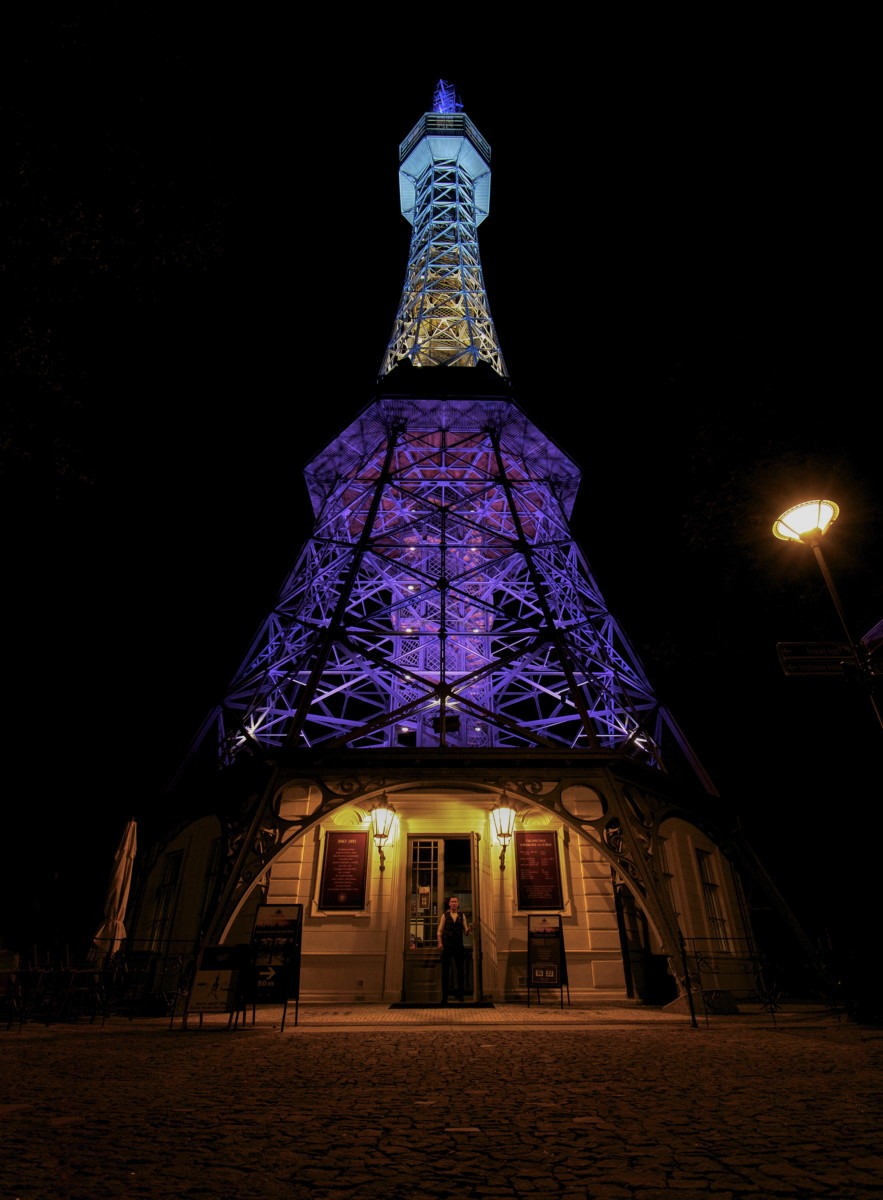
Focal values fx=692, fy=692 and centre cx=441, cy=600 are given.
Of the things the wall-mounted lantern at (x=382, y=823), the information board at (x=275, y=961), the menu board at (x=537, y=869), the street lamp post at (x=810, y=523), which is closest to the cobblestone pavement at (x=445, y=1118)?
the information board at (x=275, y=961)

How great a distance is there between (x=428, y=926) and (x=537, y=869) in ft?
8.18

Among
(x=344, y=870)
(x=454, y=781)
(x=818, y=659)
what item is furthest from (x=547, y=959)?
(x=818, y=659)

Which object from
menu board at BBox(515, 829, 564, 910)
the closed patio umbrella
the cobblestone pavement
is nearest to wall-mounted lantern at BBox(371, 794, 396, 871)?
menu board at BBox(515, 829, 564, 910)

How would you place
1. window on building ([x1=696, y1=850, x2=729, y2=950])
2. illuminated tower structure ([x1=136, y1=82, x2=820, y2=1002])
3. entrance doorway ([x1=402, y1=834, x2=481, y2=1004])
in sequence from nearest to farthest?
illuminated tower structure ([x1=136, y1=82, x2=820, y2=1002]), entrance doorway ([x1=402, y1=834, x2=481, y2=1004]), window on building ([x1=696, y1=850, x2=729, y2=950])

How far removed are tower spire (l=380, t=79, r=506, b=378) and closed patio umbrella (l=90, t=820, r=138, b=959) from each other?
17.5m

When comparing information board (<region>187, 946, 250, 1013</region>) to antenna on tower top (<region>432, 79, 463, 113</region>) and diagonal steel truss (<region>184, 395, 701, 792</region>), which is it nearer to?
diagonal steel truss (<region>184, 395, 701, 792</region>)

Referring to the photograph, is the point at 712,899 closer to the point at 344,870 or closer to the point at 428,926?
the point at 428,926

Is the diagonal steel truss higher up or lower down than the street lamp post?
higher up

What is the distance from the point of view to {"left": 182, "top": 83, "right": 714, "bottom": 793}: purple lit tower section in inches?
593

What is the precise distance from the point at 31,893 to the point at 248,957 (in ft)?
39.9

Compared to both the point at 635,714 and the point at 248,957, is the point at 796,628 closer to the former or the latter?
the point at 635,714

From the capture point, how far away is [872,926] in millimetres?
9594

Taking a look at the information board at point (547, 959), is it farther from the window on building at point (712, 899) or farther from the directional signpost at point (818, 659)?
the directional signpost at point (818, 659)

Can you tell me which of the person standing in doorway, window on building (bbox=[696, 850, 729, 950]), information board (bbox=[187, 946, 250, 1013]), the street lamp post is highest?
the street lamp post
